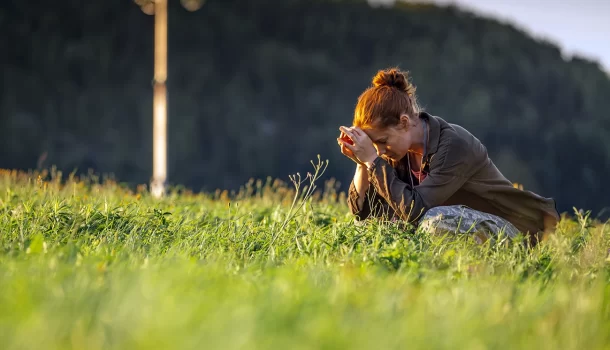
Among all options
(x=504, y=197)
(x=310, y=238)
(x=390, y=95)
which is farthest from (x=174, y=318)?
(x=504, y=197)

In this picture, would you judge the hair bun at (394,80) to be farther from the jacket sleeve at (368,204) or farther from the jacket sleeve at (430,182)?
the jacket sleeve at (368,204)

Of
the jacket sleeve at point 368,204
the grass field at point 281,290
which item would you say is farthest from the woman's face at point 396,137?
the grass field at point 281,290

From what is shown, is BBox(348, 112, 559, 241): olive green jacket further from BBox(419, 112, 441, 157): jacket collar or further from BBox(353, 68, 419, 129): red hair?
BBox(353, 68, 419, 129): red hair

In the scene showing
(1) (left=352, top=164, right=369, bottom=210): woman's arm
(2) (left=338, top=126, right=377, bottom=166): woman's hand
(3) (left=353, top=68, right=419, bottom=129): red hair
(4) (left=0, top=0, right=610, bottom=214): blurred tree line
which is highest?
(3) (left=353, top=68, right=419, bottom=129): red hair

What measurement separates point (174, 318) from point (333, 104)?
1868 inches

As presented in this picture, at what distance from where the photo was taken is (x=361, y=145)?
470 centimetres

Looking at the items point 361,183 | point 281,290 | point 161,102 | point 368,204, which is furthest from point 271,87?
point 281,290

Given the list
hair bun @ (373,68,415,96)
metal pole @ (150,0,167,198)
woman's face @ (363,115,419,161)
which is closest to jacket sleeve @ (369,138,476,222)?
woman's face @ (363,115,419,161)

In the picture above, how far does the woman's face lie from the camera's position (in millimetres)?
4789

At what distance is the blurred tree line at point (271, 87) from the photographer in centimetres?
4325

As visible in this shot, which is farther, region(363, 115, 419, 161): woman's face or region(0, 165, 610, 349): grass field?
region(363, 115, 419, 161): woman's face

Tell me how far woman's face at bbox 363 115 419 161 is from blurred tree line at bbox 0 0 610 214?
1403 inches

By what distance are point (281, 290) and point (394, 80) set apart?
236 cm

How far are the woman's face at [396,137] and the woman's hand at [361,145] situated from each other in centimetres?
9
